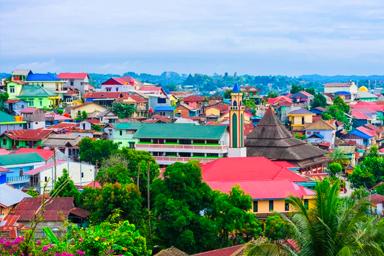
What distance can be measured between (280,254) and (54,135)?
123 feet

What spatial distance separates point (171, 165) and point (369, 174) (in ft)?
62.4

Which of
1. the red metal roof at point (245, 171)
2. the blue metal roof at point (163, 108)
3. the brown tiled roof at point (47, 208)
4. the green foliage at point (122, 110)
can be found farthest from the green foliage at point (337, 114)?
the brown tiled roof at point (47, 208)

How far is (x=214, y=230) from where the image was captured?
21328mm

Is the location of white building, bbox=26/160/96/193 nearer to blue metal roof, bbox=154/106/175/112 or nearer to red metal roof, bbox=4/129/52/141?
red metal roof, bbox=4/129/52/141

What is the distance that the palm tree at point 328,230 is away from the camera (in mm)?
10656

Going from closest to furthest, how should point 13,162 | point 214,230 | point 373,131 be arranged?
point 214,230, point 13,162, point 373,131

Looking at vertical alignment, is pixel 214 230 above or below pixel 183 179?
below

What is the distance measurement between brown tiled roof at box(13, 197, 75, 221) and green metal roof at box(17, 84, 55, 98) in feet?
118

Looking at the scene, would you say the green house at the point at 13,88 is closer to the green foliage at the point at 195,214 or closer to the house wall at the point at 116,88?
the house wall at the point at 116,88

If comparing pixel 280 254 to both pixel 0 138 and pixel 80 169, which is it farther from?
pixel 0 138

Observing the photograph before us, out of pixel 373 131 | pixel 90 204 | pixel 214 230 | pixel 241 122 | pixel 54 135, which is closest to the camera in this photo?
pixel 214 230

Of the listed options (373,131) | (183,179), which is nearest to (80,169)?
(183,179)

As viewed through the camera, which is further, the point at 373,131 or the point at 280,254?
the point at 373,131

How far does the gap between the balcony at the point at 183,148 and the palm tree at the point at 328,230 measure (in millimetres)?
29766
